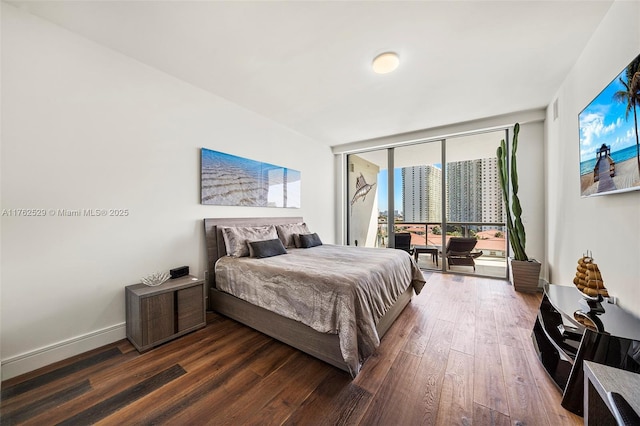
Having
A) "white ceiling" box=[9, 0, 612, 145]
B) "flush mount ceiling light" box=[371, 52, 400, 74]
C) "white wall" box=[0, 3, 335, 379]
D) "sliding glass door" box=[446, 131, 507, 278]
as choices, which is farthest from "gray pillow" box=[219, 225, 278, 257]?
"sliding glass door" box=[446, 131, 507, 278]

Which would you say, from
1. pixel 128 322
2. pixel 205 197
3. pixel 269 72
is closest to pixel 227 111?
pixel 269 72

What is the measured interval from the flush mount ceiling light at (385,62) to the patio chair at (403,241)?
10.8 feet

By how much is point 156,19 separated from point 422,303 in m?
3.97

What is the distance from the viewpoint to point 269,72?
2506 millimetres

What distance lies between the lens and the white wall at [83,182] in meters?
1.69

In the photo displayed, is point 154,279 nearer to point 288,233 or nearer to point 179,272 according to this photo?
point 179,272

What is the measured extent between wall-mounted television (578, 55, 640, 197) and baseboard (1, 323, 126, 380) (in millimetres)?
4084

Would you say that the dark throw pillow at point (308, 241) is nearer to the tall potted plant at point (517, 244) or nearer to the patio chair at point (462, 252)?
the patio chair at point (462, 252)

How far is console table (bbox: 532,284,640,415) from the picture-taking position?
4.06 ft

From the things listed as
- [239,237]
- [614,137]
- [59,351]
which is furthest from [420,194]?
[59,351]

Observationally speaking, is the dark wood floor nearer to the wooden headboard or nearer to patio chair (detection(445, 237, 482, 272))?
the wooden headboard

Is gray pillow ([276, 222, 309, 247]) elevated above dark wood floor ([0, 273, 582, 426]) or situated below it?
above

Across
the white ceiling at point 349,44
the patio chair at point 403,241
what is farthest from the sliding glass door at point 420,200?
the white ceiling at point 349,44

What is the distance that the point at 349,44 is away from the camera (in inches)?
81.8
